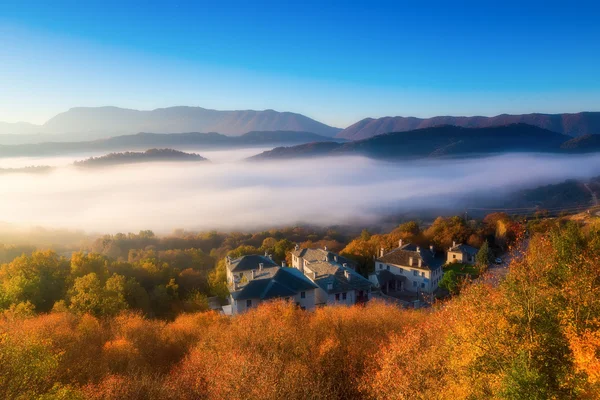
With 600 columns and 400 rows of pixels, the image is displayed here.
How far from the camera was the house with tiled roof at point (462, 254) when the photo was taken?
196 ft

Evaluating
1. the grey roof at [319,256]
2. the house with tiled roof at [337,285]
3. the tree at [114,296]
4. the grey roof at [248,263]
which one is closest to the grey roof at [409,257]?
the grey roof at [319,256]

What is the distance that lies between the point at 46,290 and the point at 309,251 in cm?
3010

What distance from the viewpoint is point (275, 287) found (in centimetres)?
3409

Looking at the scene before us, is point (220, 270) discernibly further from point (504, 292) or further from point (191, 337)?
point (504, 292)

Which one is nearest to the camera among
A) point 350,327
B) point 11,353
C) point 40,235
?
A: point 11,353

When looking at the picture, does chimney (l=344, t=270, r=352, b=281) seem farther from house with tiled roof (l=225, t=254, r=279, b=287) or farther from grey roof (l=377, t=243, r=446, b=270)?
grey roof (l=377, t=243, r=446, b=270)

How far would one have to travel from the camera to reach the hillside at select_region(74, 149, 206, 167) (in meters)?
136

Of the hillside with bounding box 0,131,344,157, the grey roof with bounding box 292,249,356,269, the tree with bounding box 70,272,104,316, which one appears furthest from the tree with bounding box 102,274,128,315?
the hillside with bounding box 0,131,344,157

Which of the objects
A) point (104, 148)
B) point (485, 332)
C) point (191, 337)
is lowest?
point (191, 337)

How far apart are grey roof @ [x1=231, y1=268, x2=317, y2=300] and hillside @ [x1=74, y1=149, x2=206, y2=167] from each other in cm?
12352

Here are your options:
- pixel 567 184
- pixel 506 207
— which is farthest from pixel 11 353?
pixel 567 184

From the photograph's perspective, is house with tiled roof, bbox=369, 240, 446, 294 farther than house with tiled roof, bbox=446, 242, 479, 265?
No

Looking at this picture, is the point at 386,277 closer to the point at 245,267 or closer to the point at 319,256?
the point at 319,256

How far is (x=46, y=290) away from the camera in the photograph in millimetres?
32844
